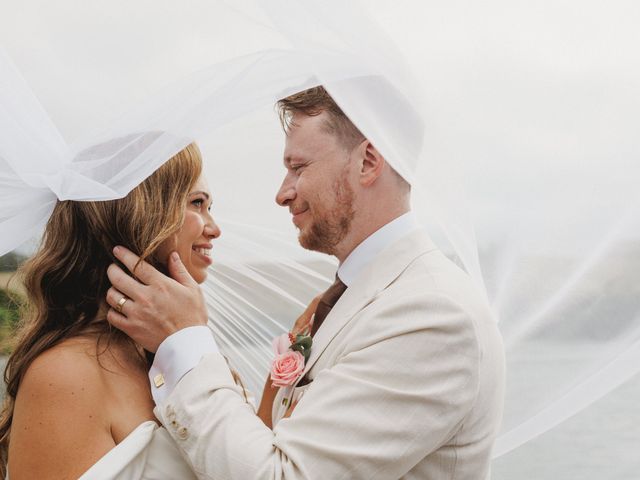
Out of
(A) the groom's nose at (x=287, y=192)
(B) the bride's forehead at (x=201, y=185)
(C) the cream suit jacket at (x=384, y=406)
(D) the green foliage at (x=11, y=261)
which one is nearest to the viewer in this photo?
(C) the cream suit jacket at (x=384, y=406)

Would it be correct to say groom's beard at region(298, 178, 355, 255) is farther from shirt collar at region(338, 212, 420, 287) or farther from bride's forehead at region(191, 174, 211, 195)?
bride's forehead at region(191, 174, 211, 195)

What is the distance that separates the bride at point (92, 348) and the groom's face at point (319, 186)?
384 millimetres

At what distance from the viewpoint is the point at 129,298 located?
8.42 ft

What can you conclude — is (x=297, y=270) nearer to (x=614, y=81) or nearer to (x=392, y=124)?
(x=392, y=124)

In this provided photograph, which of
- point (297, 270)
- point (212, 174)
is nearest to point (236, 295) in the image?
point (297, 270)

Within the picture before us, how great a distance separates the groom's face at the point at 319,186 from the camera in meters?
2.74

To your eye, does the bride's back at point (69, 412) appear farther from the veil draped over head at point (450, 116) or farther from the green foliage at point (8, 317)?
the green foliage at point (8, 317)

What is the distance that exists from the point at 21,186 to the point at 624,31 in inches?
73.7

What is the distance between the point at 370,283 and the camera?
258 centimetres

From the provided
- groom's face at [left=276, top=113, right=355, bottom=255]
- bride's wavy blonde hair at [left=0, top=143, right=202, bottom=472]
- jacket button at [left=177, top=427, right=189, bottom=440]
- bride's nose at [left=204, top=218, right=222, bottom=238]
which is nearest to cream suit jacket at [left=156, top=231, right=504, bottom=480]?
jacket button at [left=177, top=427, right=189, bottom=440]

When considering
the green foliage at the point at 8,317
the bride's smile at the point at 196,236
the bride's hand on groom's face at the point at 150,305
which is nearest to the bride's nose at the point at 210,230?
the bride's smile at the point at 196,236

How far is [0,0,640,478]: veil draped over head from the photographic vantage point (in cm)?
220

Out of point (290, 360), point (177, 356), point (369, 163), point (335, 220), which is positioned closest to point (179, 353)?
point (177, 356)

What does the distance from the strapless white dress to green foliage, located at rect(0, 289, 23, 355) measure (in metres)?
0.86
